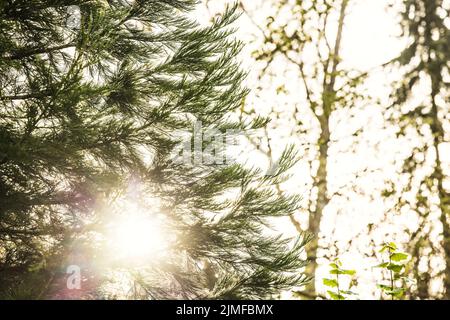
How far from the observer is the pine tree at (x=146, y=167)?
164 inches

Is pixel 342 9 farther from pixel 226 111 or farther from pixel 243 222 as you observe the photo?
pixel 243 222

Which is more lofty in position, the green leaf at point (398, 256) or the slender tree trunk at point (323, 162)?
the slender tree trunk at point (323, 162)

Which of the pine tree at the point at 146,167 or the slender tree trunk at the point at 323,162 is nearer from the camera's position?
the pine tree at the point at 146,167

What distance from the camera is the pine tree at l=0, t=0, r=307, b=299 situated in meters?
4.18

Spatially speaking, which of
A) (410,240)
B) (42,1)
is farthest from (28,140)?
(410,240)

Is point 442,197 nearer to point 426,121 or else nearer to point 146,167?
point 426,121

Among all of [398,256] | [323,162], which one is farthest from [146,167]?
[323,162]

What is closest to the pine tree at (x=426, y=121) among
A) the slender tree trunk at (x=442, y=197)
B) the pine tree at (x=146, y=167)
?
the slender tree trunk at (x=442, y=197)

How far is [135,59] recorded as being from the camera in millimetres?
5004

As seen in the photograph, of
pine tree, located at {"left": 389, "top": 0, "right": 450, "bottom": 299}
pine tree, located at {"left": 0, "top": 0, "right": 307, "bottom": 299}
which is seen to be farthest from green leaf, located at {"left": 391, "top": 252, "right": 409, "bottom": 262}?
pine tree, located at {"left": 389, "top": 0, "right": 450, "bottom": 299}

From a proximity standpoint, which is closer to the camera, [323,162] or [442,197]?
[442,197]

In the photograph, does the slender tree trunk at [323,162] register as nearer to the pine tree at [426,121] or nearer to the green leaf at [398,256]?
the pine tree at [426,121]

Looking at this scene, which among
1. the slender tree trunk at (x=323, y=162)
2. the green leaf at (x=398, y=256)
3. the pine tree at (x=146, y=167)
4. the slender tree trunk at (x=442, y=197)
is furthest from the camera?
the slender tree trunk at (x=323, y=162)

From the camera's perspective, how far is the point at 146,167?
4.80m
